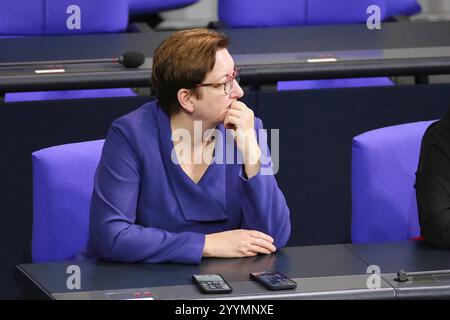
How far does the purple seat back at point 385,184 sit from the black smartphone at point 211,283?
661mm

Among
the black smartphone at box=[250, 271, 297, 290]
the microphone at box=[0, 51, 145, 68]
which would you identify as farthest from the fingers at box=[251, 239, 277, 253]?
the microphone at box=[0, 51, 145, 68]

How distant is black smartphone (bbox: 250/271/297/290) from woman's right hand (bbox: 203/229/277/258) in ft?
0.52

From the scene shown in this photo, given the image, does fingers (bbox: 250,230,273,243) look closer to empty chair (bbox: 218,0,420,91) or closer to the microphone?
the microphone

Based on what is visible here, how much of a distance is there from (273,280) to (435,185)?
2.11ft

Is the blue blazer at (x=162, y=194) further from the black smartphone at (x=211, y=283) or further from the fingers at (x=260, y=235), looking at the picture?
the black smartphone at (x=211, y=283)

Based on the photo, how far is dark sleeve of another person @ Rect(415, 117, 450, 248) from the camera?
279cm

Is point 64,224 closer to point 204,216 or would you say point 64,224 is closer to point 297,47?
point 204,216

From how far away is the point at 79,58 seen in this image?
12.6 ft

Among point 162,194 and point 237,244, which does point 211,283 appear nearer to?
point 237,244


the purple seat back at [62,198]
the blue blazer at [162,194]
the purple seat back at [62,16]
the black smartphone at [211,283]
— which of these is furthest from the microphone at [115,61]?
the black smartphone at [211,283]

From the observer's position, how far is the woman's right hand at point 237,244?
105 inches

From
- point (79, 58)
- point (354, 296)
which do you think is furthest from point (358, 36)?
point (354, 296)

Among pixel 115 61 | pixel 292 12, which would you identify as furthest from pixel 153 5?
pixel 115 61

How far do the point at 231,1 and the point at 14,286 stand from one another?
1.60 m
